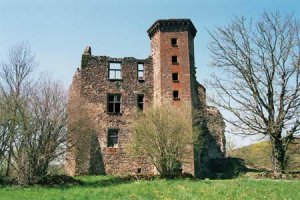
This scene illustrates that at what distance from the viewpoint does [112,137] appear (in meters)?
33.8

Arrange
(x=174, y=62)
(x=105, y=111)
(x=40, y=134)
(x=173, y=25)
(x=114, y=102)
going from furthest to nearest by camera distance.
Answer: (x=173, y=25), (x=114, y=102), (x=174, y=62), (x=105, y=111), (x=40, y=134)

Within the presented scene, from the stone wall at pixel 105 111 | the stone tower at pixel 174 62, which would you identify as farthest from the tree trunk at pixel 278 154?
the stone wall at pixel 105 111

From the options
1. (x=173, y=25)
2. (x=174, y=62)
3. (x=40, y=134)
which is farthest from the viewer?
(x=173, y=25)

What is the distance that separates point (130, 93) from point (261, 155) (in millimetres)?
18187

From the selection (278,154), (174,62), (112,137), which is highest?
(174,62)

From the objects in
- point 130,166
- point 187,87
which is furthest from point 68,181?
point 187,87

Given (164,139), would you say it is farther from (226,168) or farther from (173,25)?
(173,25)

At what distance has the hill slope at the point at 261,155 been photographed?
35.6 m

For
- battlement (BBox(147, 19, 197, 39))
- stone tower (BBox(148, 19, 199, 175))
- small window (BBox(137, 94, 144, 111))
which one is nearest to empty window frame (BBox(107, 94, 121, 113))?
small window (BBox(137, 94, 144, 111))

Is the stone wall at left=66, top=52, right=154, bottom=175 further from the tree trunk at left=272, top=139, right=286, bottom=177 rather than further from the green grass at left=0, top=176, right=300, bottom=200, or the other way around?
the green grass at left=0, top=176, right=300, bottom=200

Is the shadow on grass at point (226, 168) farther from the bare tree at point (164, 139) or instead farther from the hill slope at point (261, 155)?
the bare tree at point (164, 139)

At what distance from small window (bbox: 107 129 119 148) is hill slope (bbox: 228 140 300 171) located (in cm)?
1277

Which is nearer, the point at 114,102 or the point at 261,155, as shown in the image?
the point at 114,102

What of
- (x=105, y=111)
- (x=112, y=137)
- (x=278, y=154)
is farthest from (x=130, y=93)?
(x=278, y=154)
